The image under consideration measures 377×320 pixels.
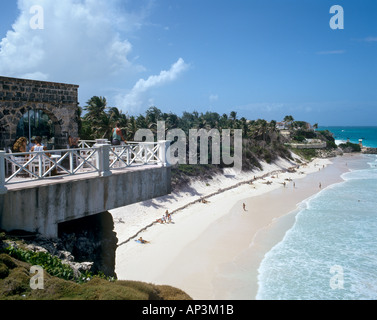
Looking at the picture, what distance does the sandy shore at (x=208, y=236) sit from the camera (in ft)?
60.5

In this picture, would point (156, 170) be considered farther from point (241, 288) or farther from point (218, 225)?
point (218, 225)

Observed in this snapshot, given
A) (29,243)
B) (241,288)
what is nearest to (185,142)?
(241,288)

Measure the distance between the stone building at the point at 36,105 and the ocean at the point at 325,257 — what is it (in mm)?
12139

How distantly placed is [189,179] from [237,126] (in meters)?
24.3

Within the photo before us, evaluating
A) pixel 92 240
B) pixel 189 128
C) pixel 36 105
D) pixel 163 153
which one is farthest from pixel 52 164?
pixel 189 128

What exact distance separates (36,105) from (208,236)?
17076 millimetres

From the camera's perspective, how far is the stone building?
35.9ft

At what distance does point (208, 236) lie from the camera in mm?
25297

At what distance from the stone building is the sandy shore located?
9.58 meters

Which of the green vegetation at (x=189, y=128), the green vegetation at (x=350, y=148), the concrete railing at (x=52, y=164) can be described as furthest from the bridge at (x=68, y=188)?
the green vegetation at (x=350, y=148)

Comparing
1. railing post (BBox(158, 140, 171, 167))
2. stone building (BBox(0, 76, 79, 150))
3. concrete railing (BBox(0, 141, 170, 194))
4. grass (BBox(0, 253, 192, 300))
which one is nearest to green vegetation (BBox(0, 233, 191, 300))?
grass (BBox(0, 253, 192, 300))

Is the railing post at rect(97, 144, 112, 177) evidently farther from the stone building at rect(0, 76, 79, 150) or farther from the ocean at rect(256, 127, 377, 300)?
the ocean at rect(256, 127, 377, 300)

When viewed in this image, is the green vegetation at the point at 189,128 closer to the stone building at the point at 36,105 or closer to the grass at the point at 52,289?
the stone building at the point at 36,105

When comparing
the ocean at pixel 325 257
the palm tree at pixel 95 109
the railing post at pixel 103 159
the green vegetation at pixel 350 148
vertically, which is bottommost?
the ocean at pixel 325 257
